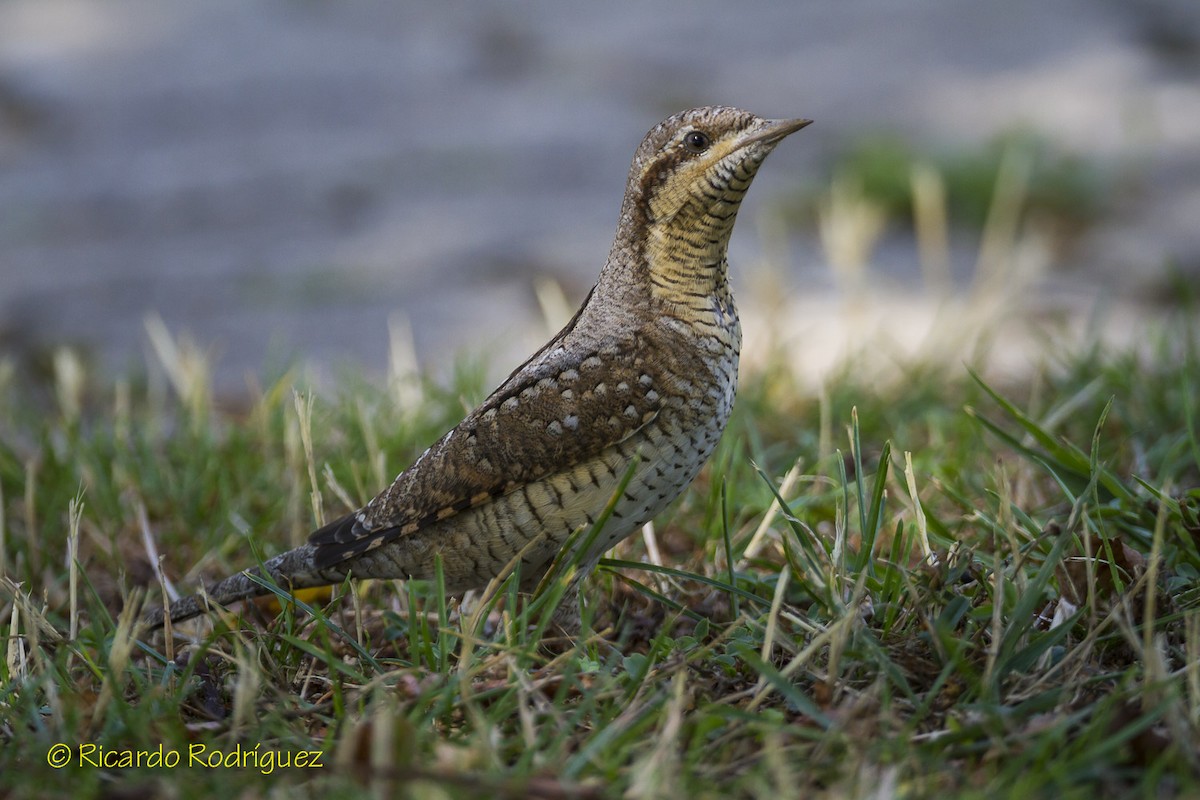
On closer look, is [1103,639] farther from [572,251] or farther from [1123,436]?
[572,251]

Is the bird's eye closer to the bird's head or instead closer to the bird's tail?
the bird's head

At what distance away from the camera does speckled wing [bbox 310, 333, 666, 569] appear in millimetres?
2643

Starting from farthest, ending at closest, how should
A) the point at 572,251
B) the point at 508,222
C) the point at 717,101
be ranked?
the point at 717,101, the point at 508,222, the point at 572,251

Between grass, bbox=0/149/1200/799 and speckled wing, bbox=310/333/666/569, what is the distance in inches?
6.8

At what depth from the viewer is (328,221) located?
309 inches

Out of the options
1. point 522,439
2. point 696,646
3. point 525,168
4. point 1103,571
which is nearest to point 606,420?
point 522,439

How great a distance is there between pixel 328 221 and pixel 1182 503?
6.17 m

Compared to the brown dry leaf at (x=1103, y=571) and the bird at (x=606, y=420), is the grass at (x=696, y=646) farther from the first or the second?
the bird at (x=606, y=420)

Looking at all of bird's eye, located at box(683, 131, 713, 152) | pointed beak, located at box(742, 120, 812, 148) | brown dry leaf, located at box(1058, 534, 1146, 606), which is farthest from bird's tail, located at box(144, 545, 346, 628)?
brown dry leaf, located at box(1058, 534, 1146, 606)

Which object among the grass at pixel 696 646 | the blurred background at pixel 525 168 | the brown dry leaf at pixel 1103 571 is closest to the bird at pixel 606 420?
the grass at pixel 696 646

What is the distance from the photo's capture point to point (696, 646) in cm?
255

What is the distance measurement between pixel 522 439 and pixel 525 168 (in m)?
5.85

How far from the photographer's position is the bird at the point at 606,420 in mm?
2643

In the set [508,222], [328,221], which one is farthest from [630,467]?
[328,221]
